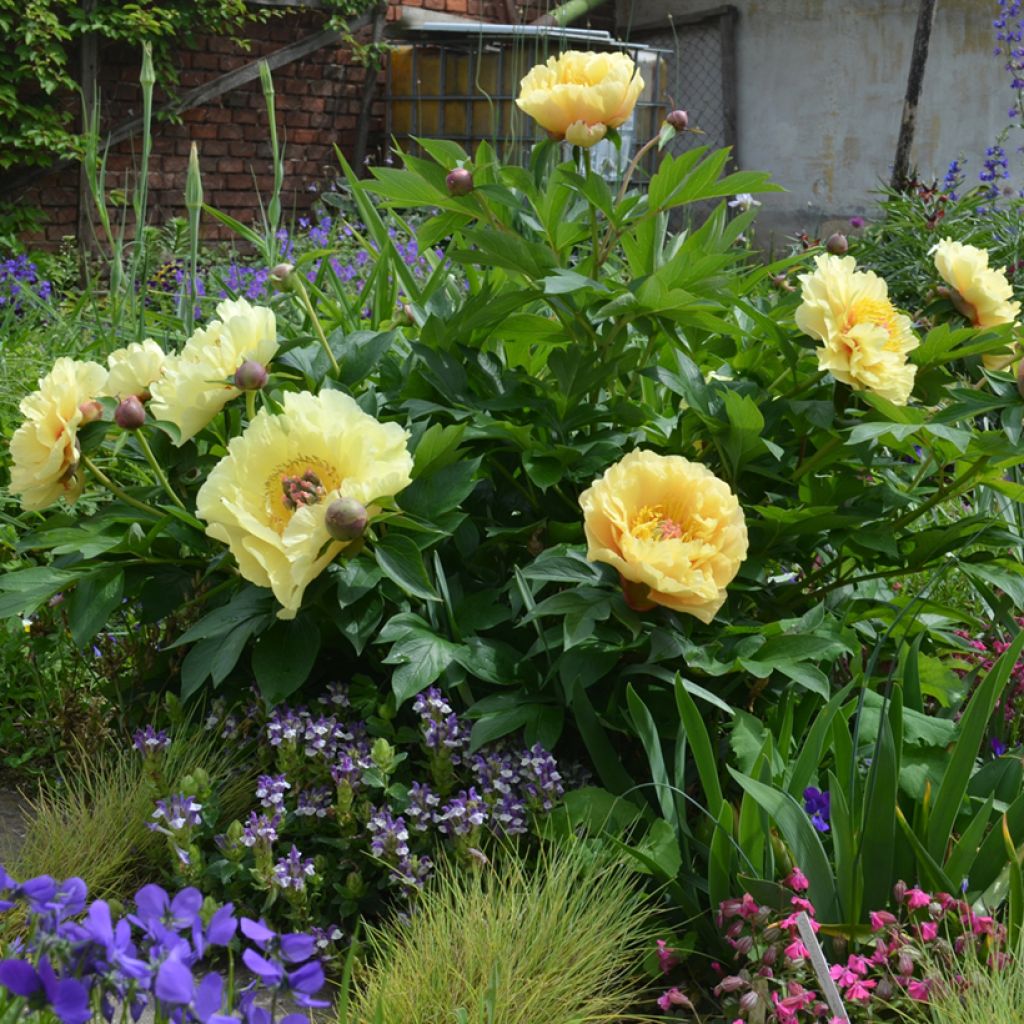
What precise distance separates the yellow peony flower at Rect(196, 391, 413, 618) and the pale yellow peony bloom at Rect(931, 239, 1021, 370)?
2.87 ft

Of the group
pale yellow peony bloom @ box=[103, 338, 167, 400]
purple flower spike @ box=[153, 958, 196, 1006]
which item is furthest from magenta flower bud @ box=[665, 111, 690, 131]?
purple flower spike @ box=[153, 958, 196, 1006]

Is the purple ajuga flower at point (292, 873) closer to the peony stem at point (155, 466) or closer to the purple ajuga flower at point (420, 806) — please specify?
the purple ajuga flower at point (420, 806)

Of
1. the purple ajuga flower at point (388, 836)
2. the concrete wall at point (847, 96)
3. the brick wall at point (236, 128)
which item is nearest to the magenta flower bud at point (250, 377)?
the purple ajuga flower at point (388, 836)

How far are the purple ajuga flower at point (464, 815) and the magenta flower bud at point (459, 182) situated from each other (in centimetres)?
80

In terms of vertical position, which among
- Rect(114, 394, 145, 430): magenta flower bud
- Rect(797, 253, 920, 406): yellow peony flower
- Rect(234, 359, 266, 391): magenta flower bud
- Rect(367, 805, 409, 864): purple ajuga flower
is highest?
Rect(797, 253, 920, 406): yellow peony flower

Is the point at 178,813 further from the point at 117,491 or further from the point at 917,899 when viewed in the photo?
the point at 917,899

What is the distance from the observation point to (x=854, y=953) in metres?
1.49

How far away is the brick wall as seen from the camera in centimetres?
773

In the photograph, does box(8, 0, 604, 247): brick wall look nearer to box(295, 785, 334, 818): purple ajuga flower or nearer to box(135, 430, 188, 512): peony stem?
box(135, 430, 188, 512): peony stem

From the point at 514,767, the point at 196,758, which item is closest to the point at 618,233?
the point at 514,767

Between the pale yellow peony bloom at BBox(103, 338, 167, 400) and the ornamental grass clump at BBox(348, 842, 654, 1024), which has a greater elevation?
the pale yellow peony bloom at BBox(103, 338, 167, 400)

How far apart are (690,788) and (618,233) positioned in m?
0.80

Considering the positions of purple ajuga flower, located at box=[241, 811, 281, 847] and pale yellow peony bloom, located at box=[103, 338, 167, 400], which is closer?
purple ajuga flower, located at box=[241, 811, 281, 847]

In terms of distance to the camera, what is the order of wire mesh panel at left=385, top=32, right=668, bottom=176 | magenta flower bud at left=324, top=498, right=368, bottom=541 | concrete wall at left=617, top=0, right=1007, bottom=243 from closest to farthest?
magenta flower bud at left=324, top=498, right=368, bottom=541 < wire mesh panel at left=385, top=32, right=668, bottom=176 < concrete wall at left=617, top=0, right=1007, bottom=243
